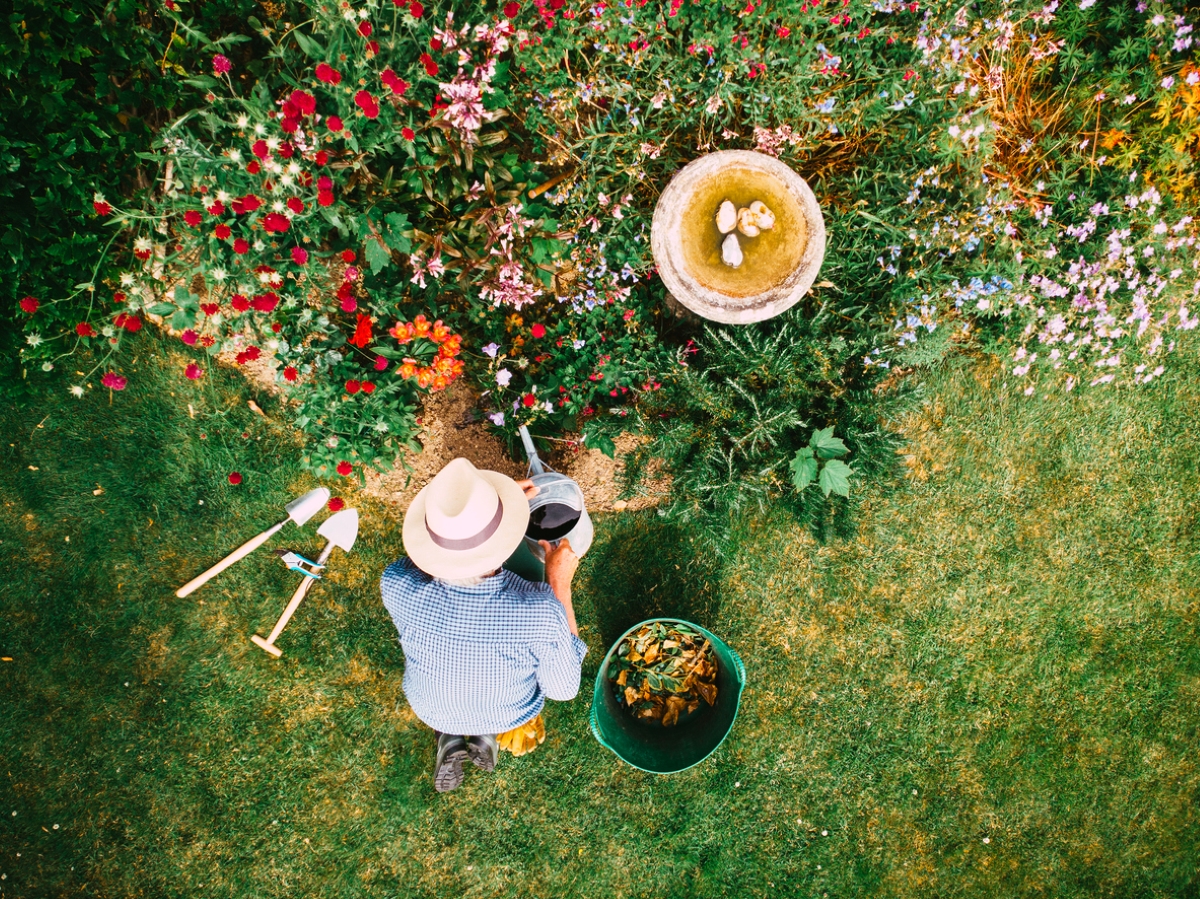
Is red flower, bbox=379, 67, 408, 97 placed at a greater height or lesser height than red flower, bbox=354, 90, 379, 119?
greater

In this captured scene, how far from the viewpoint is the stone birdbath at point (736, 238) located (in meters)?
3.55

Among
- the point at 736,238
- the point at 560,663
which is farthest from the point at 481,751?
the point at 736,238

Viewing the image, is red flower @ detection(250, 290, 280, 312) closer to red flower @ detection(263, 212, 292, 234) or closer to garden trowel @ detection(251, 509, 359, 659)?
red flower @ detection(263, 212, 292, 234)

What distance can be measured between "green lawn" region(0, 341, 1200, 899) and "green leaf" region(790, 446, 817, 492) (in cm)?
66

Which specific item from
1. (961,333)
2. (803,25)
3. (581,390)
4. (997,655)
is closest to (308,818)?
(581,390)

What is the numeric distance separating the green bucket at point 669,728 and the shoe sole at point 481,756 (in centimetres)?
67

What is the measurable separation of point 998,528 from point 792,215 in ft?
7.69

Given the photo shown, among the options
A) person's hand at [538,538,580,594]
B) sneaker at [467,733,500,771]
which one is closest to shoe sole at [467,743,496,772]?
sneaker at [467,733,500,771]

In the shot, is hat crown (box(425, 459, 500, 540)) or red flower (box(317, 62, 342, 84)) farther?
hat crown (box(425, 459, 500, 540))

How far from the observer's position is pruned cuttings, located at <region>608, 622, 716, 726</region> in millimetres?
4082

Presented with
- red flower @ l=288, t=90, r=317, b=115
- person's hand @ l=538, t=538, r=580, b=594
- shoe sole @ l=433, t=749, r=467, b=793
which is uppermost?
red flower @ l=288, t=90, r=317, b=115

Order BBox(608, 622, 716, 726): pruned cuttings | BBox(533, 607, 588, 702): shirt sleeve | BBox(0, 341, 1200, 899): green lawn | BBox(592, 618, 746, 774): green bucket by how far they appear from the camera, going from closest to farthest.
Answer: BBox(533, 607, 588, 702): shirt sleeve, BBox(592, 618, 746, 774): green bucket, BBox(608, 622, 716, 726): pruned cuttings, BBox(0, 341, 1200, 899): green lawn

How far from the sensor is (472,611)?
3311 mm

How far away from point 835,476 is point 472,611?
1.93 meters
